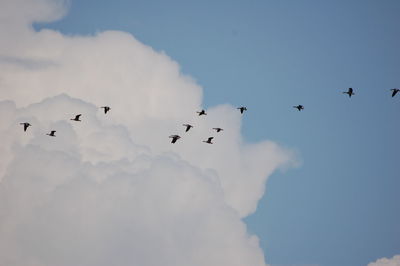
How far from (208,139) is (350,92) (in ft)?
92.7

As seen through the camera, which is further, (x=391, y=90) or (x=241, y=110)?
(x=241, y=110)

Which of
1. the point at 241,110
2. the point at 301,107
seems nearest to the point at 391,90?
the point at 301,107

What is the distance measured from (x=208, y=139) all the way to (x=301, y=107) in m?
19.2

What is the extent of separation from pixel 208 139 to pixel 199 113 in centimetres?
714

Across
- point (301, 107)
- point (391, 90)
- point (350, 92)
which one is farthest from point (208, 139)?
point (391, 90)

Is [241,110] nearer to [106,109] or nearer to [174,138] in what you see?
[174,138]

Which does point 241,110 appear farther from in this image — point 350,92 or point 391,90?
point 391,90

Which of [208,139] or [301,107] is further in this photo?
[208,139]

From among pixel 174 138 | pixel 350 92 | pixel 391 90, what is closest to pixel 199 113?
pixel 174 138

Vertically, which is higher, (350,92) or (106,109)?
(350,92)

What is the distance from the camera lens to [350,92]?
104875 millimetres

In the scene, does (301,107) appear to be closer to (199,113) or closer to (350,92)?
(350,92)

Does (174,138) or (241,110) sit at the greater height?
(241,110)

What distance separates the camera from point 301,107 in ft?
342
